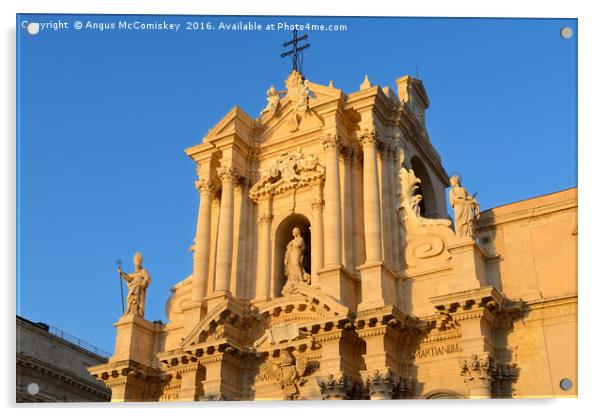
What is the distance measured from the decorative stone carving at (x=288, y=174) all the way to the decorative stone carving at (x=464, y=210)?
294cm

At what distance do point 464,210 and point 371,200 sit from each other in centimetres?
184

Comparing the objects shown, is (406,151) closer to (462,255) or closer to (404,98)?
(404,98)

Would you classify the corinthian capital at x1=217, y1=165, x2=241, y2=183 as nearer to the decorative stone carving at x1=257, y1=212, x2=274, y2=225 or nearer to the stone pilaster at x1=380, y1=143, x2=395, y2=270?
the decorative stone carving at x1=257, y1=212, x2=274, y2=225

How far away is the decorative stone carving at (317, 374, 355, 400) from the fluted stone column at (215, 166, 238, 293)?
115 inches

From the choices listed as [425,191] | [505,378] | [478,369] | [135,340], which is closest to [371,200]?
[425,191]

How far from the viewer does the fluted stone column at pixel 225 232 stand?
16.0m

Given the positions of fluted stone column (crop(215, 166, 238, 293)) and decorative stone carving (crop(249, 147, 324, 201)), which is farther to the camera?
decorative stone carving (crop(249, 147, 324, 201))

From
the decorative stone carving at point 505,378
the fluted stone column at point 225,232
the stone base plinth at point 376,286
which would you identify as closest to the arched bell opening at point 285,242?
the fluted stone column at point 225,232

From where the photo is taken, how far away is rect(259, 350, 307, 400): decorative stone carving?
14.1 m

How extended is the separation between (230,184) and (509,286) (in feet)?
19.3

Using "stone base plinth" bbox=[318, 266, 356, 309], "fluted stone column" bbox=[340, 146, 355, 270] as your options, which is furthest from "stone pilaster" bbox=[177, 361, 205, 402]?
"fluted stone column" bbox=[340, 146, 355, 270]

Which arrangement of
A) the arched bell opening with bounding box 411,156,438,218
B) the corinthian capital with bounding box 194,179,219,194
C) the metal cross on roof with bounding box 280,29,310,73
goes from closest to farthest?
the metal cross on roof with bounding box 280,29,310,73 → the corinthian capital with bounding box 194,179,219,194 → the arched bell opening with bounding box 411,156,438,218

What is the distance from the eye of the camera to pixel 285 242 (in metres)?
17.0
